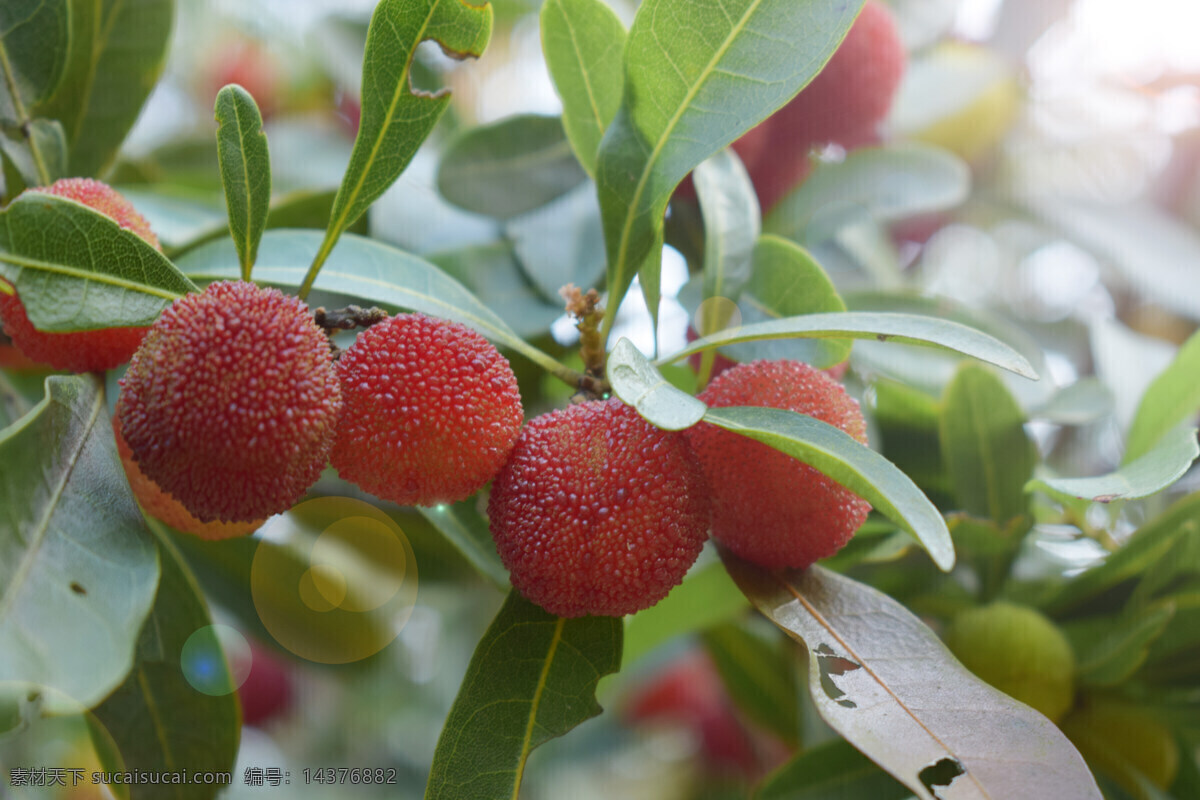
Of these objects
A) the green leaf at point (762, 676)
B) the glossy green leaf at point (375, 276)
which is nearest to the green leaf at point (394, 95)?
the glossy green leaf at point (375, 276)

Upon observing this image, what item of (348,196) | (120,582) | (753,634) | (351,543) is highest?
(348,196)

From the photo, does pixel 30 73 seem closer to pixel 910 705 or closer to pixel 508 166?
pixel 508 166

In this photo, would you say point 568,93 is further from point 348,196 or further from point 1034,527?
point 1034,527

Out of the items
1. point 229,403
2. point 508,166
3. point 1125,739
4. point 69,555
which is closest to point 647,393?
point 229,403

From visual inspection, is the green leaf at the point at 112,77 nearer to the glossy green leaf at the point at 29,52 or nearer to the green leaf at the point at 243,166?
the glossy green leaf at the point at 29,52

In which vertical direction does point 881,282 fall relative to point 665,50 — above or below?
below

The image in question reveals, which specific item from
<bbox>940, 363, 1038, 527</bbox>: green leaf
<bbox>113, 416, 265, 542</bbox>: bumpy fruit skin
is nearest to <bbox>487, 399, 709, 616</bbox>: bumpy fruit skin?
<bbox>113, 416, 265, 542</bbox>: bumpy fruit skin

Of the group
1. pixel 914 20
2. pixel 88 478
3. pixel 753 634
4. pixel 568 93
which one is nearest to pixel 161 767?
pixel 88 478
